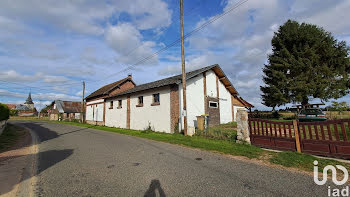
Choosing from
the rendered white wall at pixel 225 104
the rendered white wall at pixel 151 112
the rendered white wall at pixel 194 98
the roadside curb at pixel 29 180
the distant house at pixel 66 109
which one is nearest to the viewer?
the roadside curb at pixel 29 180

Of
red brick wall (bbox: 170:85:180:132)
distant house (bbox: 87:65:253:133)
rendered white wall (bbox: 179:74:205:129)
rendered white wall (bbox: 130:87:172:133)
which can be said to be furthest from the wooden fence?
rendered white wall (bbox: 130:87:172:133)

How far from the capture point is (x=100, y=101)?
2608cm

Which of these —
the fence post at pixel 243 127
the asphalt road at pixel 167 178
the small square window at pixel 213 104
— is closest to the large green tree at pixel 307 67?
the small square window at pixel 213 104

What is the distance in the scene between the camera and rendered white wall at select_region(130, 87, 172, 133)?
1400cm

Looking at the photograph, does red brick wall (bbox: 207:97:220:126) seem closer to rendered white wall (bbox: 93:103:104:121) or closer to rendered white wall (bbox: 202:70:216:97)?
rendered white wall (bbox: 202:70:216:97)

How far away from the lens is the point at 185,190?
348 cm

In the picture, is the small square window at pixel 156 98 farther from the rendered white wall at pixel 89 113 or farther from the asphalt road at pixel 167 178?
the rendered white wall at pixel 89 113

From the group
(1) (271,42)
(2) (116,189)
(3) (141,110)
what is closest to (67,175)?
(2) (116,189)

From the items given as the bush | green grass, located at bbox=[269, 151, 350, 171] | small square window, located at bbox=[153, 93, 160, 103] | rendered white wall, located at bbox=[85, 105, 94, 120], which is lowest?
green grass, located at bbox=[269, 151, 350, 171]

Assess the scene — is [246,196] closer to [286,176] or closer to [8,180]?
[286,176]

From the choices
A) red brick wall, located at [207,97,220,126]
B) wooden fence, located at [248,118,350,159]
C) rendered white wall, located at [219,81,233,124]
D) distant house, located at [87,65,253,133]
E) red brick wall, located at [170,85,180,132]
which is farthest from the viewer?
rendered white wall, located at [219,81,233,124]

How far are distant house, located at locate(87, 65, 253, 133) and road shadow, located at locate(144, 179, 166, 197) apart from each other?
24.2ft

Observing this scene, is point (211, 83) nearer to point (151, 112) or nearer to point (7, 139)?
point (151, 112)

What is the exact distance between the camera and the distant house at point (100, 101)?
25.2 meters
